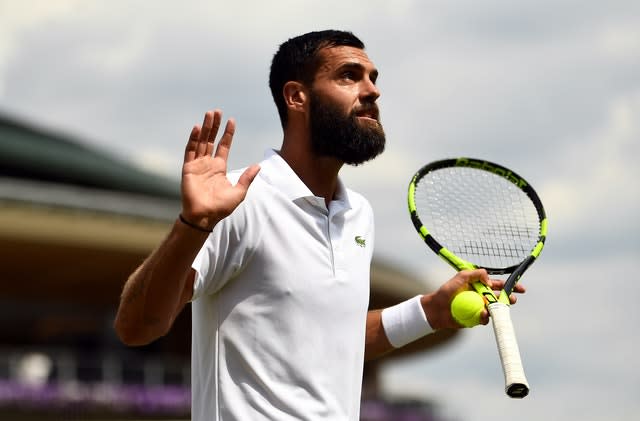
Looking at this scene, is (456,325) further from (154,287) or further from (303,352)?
(154,287)

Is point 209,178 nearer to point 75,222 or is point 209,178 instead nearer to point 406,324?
point 406,324

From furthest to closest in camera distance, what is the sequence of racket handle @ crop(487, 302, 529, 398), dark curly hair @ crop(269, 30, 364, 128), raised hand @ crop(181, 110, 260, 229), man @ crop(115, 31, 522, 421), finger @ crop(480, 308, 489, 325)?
Answer: dark curly hair @ crop(269, 30, 364, 128)
finger @ crop(480, 308, 489, 325)
racket handle @ crop(487, 302, 529, 398)
man @ crop(115, 31, 522, 421)
raised hand @ crop(181, 110, 260, 229)

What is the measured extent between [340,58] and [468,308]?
1256 millimetres

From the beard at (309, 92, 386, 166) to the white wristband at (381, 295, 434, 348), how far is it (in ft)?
2.88

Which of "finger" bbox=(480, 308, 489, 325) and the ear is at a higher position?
the ear

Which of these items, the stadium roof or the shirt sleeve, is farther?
the stadium roof

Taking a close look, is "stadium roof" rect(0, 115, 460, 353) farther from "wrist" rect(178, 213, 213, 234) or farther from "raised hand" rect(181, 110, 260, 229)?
"wrist" rect(178, 213, 213, 234)

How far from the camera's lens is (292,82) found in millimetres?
5270

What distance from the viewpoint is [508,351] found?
489cm

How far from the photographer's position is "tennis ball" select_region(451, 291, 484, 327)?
16.9 feet

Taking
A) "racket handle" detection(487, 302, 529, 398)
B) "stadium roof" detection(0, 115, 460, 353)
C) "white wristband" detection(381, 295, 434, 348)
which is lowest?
"racket handle" detection(487, 302, 529, 398)

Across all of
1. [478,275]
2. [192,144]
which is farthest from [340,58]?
[478,275]

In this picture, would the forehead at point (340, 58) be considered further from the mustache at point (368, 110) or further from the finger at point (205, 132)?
the finger at point (205, 132)

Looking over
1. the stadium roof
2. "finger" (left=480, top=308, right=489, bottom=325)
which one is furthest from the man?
the stadium roof
